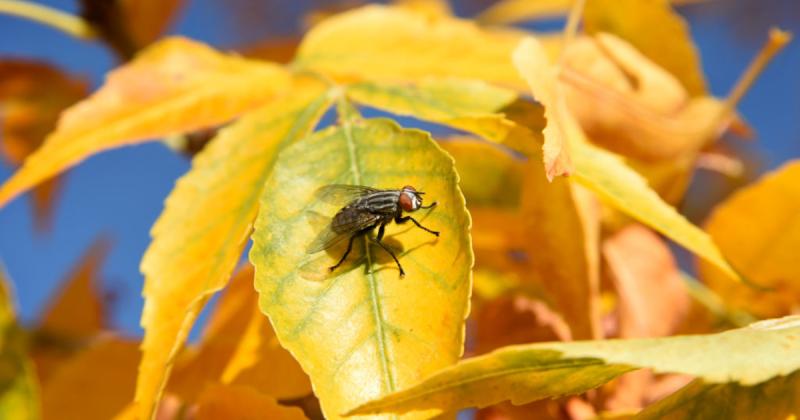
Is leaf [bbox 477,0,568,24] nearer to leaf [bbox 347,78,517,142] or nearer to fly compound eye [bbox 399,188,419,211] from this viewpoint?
leaf [bbox 347,78,517,142]

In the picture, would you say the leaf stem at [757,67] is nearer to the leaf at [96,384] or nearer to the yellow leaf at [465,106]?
the yellow leaf at [465,106]

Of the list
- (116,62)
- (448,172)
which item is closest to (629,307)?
(448,172)

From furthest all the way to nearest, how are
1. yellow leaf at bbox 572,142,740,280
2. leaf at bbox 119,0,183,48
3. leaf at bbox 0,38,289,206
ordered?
1. leaf at bbox 119,0,183,48
2. leaf at bbox 0,38,289,206
3. yellow leaf at bbox 572,142,740,280

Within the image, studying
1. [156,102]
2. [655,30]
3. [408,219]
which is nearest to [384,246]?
[408,219]

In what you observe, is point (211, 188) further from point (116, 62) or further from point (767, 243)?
point (116, 62)

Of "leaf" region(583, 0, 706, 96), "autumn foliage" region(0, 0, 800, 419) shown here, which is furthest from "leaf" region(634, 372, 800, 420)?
"leaf" region(583, 0, 706, 96)
